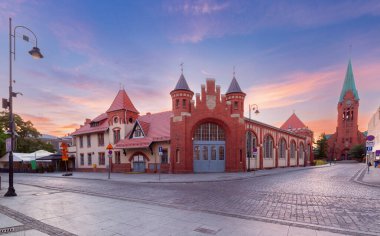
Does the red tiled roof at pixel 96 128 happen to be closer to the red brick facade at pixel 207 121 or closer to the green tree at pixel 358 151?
the red brick facade at pixel 207 121

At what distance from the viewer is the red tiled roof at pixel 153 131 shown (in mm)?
27688

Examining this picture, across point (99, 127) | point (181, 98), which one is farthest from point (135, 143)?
point (99, 127)

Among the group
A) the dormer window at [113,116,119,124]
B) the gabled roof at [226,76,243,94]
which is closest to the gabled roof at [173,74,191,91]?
the gabled roof at [226,76,243,94]

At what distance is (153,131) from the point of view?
2958 centimetres

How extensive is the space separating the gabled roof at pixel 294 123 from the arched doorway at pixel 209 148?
39.2m

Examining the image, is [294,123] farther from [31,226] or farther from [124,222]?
[31,226]

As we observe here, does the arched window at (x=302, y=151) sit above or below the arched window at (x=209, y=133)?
below

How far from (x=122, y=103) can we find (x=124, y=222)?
2818 centimetres

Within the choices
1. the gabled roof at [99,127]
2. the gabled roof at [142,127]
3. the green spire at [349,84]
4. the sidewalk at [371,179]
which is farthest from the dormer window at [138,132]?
the green spire at [349,84]

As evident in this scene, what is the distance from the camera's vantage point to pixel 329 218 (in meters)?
7.15

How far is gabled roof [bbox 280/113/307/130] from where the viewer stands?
58281mm

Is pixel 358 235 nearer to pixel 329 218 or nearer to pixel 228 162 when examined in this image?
pixel 329 218

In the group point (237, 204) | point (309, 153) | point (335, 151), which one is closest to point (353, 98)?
point (335, 151)

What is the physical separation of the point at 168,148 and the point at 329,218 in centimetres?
2109
